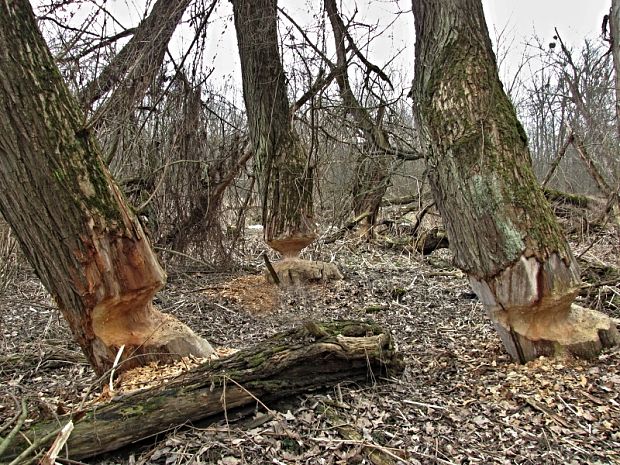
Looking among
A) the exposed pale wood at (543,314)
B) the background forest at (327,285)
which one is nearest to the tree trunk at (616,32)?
the background forest at (327,285)

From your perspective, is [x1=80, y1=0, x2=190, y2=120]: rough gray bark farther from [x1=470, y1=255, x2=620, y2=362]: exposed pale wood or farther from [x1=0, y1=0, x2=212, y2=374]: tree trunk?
[x1=470, y1=255, x2=620, y2=362]: exposed pale wood

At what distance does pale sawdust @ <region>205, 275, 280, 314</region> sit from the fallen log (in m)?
2.14

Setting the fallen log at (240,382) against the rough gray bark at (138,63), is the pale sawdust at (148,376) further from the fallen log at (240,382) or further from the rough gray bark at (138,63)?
the rough gray bark at (138,63)

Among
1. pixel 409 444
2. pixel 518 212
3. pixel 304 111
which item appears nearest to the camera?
pixel 409 444

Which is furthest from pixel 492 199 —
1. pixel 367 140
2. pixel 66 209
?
pixel 367 140

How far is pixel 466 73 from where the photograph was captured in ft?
9.67

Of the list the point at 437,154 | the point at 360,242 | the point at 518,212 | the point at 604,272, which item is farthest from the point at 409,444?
the point at 360,242

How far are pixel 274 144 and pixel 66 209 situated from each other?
3216mm

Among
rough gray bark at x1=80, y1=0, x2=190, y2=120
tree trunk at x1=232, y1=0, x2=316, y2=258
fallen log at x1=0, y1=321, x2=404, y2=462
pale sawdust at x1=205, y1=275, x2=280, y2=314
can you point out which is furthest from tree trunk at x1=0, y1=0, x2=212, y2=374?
tree trunk at x1=232, y1=0, x2=316, y2=258

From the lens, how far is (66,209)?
238 cm

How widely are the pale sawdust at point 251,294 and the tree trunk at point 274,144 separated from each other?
57cm

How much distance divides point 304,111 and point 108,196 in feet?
10.9

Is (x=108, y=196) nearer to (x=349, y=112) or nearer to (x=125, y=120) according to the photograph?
(x=125, y=120)

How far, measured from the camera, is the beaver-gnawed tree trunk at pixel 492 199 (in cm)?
277
